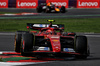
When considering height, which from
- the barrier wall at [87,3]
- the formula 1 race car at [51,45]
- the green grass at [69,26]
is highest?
the formula 1 race car at [51,45]

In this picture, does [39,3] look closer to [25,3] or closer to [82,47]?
[25,3]

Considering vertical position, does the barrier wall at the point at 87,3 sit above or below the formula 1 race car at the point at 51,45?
below

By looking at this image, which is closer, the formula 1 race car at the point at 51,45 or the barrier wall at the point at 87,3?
the formula 1 race car at the point at 51,45

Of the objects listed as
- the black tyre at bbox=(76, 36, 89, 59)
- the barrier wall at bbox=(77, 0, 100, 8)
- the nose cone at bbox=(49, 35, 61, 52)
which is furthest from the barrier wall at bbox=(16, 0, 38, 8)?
the black tyre at bbox=(76, 36, 89, 59)

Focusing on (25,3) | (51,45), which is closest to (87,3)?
(25,3)

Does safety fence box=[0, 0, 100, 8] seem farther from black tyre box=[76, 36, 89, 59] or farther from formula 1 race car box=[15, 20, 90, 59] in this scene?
black tyre box=[76, 36, 89, 59]

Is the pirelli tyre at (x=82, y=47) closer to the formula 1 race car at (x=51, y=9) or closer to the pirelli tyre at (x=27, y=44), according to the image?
the pirelli tyre at (x=27, y=44)

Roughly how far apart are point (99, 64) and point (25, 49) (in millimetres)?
2013

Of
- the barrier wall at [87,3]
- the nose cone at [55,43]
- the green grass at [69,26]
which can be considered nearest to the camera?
the nose cone at [55,43]

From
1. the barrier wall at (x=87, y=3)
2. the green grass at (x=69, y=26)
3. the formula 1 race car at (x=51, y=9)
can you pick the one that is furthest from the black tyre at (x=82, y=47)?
the barrier wall at (x=87, y=3)

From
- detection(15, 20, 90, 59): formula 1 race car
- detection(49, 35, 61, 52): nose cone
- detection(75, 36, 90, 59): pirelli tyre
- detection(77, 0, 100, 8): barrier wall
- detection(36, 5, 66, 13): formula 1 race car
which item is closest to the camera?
detection(49, 35, 61, 52): nose cone

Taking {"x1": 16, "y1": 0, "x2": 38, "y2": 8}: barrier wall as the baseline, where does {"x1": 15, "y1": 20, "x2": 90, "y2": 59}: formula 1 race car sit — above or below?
above

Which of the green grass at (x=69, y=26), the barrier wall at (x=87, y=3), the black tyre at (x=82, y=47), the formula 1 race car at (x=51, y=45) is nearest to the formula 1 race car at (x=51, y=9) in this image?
the barrier wall at (x=87, y=3)

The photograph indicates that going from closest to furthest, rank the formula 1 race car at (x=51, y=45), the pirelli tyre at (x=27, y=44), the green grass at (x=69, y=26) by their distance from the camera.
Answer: the formula 1 race car at (x=51, y=45) → the pirelli tyre at (x=27, y=44) → the green grass at (x=69, y=26)
